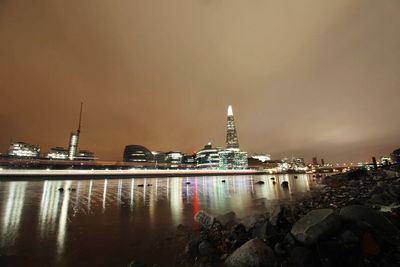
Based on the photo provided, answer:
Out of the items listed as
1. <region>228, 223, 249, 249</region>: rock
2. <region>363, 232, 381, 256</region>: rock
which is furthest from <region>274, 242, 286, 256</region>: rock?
<region>363, 232, 381, 256</region>: rock

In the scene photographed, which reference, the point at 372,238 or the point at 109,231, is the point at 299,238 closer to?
the point at 372,238

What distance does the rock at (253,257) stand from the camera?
7.30m

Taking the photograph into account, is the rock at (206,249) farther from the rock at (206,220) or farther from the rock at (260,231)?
the rock at (206,220)

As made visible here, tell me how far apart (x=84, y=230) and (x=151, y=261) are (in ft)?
27.3

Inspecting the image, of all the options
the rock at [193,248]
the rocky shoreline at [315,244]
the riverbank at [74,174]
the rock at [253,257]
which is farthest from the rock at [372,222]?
the riverbank at [74,174]

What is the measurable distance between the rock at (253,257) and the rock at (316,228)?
1.31m

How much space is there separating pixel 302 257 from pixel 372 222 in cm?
343

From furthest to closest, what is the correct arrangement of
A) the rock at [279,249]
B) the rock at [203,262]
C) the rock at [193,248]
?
1. the rock at [193,248]
2. the rock at [203,262]
3. the rock at [279,249]

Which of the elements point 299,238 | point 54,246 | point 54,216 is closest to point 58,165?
point 54,216

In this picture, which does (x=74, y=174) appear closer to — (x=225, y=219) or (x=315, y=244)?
(x=225, y=219)

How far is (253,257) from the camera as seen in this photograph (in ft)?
24.4

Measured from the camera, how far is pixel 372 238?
7.09 meters

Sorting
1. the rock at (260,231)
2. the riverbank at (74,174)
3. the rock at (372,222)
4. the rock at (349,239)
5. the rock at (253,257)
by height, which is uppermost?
the riverbank at (74,174)

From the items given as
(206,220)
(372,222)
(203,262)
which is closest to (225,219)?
(206,220)
